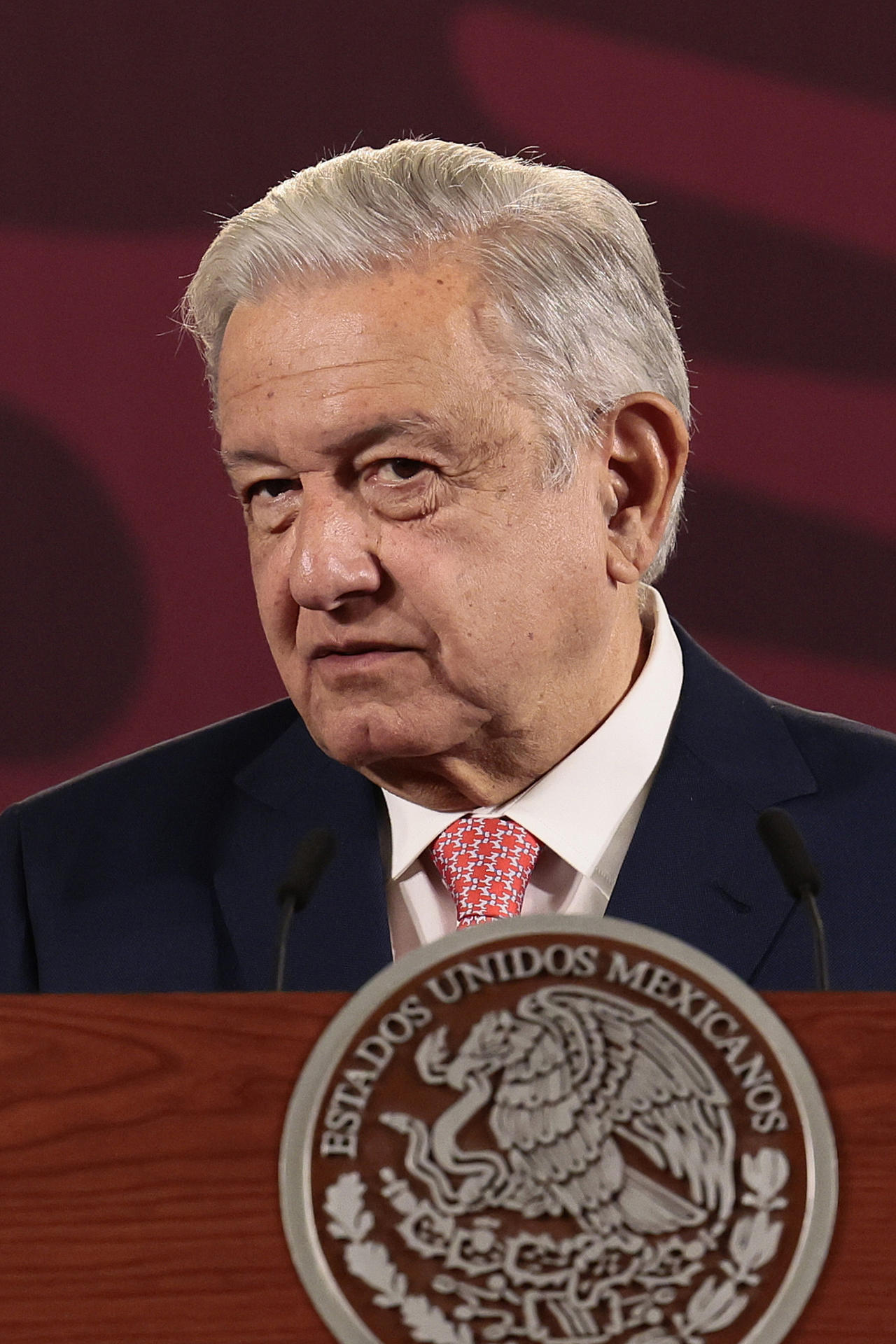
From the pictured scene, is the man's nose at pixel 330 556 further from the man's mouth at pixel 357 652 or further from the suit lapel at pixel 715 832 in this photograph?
the suit lapel at pixel 715 832

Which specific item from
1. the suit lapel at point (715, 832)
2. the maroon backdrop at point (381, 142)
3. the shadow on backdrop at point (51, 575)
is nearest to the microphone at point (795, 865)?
the suit lapel at point (715, 832)

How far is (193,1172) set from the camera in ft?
2.84

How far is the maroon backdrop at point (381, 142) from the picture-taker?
1987mm

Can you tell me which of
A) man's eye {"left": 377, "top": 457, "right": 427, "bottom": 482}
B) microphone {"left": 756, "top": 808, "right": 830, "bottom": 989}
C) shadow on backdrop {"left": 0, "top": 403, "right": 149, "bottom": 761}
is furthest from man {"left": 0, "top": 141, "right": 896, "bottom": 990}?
shadow on backdrop {"left": 0, "top": 403, "right": 149, "bottom": 761}

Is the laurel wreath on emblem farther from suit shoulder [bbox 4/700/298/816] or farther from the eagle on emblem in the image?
suit shoulder [bbox 4/700/298/816]

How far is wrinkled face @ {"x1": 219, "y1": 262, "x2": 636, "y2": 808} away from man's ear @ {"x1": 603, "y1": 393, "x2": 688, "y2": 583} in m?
0.09

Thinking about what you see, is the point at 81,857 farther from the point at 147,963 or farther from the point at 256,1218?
the point at 256,1218

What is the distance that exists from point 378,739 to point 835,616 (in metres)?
0.82

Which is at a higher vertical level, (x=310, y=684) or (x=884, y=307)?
(x=884, y=307)

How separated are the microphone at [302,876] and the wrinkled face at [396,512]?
0.29m

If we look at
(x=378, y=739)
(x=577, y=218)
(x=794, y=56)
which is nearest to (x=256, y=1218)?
(x=378, y=739)

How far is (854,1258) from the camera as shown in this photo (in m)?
0.85

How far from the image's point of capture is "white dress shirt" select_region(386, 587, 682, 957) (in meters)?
1.45

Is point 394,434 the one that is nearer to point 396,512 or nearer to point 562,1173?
point 396,512
